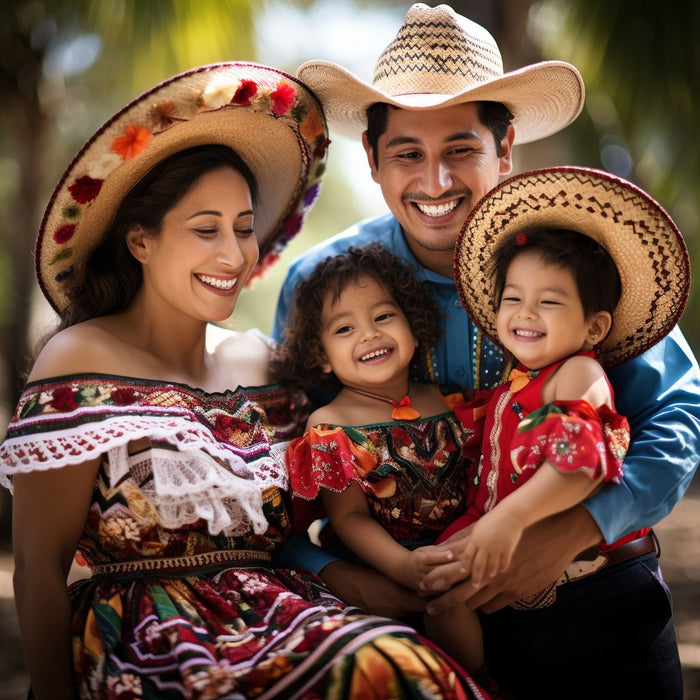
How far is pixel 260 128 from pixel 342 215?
1505cm

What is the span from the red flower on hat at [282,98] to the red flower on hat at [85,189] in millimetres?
620

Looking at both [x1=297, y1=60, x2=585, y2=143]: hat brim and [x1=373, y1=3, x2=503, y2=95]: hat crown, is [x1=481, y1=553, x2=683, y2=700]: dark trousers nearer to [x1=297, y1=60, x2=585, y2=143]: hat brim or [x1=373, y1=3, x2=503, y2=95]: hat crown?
[x1=297, y1=60, x2=585, y2=143]: hat brim

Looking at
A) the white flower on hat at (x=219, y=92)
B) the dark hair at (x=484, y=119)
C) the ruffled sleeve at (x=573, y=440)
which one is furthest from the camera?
the dark hair at (x=484, y=119)

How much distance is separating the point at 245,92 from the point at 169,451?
Result: 1138 millimetres

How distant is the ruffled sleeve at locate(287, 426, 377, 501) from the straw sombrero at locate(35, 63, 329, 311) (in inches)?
37.1

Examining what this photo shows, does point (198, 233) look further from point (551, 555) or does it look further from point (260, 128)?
point (551, 555)

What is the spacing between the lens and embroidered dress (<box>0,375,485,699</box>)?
2186 mm

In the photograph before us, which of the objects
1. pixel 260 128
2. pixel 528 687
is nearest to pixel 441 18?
pixel 260 128

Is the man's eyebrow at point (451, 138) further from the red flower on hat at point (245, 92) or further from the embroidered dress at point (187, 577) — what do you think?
the embroidered dress at point (187, 577)

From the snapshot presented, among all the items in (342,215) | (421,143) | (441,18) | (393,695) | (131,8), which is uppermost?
(342,215)

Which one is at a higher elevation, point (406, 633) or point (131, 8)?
point (131, 8)

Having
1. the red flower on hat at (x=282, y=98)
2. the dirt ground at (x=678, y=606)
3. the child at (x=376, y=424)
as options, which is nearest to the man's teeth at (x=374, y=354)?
the child at (x=376, y=424)

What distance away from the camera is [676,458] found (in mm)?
2664

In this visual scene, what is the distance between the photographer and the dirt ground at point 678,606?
483 centimetres
